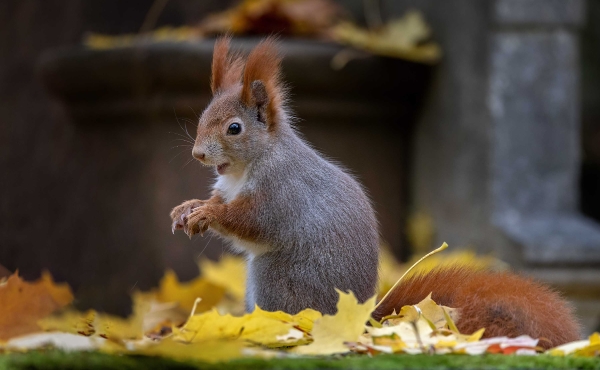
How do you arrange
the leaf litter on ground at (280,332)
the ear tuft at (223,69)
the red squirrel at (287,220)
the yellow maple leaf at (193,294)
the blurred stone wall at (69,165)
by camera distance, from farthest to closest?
the blurred stone wall at (69,165), the yellow maple leaf at (193,294), the ear tuft at (223,69), the red squirrel at (287,220), the leaf litter on ground at (280,332)

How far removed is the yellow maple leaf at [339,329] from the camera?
87 centimetres

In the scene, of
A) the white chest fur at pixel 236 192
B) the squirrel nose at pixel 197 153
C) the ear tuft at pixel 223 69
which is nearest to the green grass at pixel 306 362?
the white chest fur at pixel 236 192

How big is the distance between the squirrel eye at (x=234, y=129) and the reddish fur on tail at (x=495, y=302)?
350mm

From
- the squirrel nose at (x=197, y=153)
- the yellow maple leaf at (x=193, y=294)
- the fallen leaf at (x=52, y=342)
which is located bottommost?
the yellow maple leaf at (x=193, y=294)

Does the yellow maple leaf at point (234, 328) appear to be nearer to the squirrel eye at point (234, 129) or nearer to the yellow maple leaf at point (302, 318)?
the yellow maple leaf at point (302, 318)

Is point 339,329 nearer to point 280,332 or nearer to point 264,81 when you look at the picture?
point 280,332

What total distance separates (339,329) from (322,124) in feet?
4.98

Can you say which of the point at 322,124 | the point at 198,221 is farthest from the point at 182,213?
the point at 322,124

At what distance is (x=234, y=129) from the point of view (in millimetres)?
1175

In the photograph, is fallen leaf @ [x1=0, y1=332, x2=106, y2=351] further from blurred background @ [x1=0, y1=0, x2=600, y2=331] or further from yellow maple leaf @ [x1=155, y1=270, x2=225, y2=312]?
blurred background @ [x1=0, y1=0, x2=600, y2=331]

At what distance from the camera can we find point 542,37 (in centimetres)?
210

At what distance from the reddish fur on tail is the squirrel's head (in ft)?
1.05

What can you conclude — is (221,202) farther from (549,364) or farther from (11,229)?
(11,229)

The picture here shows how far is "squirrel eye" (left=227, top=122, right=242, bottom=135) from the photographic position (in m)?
1.17
